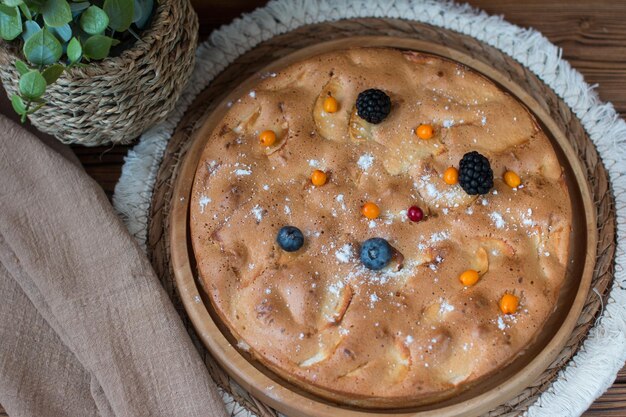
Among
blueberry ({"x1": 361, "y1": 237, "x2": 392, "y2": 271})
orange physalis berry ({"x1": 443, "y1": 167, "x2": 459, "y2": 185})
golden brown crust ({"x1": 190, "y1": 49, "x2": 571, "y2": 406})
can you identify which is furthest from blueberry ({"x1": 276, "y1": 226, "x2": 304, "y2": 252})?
orange physalis berry ({"x1": 443, "y1": 167, "x2": 459, "y2": 185})

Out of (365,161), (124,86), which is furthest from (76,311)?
(365,161)

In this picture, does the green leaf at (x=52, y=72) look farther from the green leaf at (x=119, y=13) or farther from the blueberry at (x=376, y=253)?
the blueberry at (x=376, y=253)

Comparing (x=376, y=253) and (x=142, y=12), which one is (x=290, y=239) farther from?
(x=142, y=12)

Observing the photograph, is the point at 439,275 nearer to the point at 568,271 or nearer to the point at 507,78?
the point at 568,271

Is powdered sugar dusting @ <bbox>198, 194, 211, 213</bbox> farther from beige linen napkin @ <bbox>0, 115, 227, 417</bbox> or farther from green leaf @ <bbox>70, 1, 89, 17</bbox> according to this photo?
green leaf @ <bbox>70, 1, 89, 17</bbox>

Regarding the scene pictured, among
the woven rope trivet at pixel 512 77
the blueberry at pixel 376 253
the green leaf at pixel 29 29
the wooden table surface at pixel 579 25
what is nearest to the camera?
the green leaf at pixel 29 29

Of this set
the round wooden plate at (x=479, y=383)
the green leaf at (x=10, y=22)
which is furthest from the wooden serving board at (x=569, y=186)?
the green leaf at (x=10, y=22)
